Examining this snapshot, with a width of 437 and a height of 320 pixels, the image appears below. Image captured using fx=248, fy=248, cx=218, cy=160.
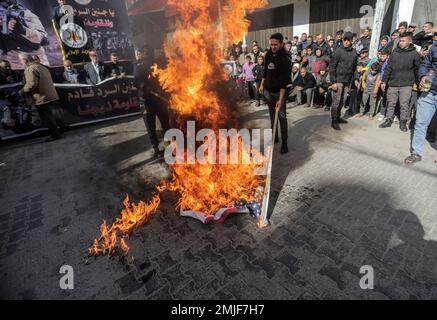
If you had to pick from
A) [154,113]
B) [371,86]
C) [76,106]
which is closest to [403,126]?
[371,86]

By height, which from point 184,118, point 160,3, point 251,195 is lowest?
point 251,195

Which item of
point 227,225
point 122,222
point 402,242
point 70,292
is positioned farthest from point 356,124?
point 70,292

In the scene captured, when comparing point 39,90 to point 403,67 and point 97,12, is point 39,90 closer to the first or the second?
point 97,12

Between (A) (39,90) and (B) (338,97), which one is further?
(A) (39,90)

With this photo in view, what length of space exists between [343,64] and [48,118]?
922cm

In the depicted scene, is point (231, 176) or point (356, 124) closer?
point (231, 176)

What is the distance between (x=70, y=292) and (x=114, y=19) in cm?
1066

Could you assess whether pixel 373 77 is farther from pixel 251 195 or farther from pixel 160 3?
pixel 160 3

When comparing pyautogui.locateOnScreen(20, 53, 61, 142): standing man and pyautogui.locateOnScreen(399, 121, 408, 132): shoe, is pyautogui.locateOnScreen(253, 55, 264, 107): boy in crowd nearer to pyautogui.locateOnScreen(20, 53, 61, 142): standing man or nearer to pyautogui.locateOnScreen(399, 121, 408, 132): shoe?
pyautogui.locateOnScreen(399, 121, 408, 132): shoe

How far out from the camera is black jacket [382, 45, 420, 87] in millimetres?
5996

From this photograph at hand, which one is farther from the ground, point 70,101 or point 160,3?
point 160,3

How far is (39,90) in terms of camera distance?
7.73 metres

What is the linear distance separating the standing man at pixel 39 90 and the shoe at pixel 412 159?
9.90 metres

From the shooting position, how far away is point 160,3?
667 inches
